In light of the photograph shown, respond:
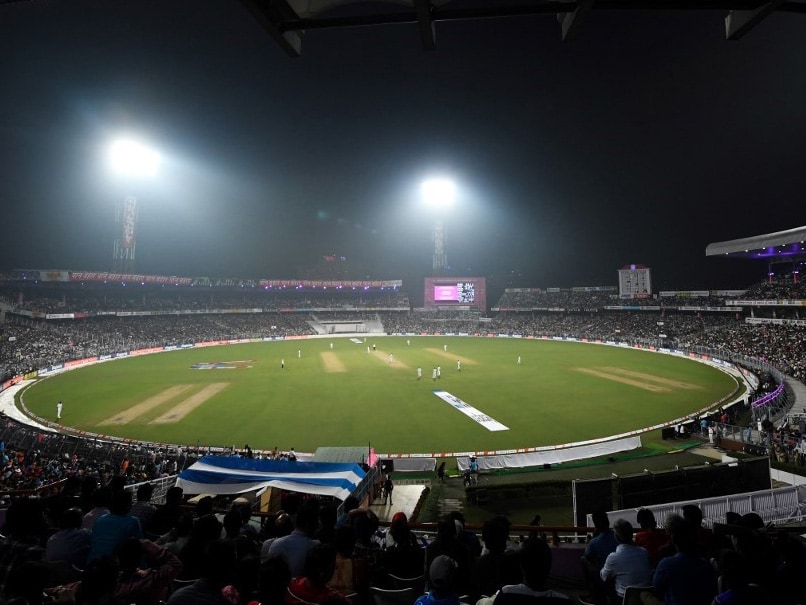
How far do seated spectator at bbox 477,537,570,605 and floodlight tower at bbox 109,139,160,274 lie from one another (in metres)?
70.9

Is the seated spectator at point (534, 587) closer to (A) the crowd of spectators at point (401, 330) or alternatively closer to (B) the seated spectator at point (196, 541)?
(B) the seated spectator at point (196, 541)

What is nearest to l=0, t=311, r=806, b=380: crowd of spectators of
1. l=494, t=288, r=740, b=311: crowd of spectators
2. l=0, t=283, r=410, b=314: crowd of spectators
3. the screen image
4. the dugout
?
l=494, t=288, r=740, b=311: crowd of spectators

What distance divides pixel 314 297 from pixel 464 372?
70766 millimetres

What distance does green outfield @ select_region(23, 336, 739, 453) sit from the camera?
904 inches

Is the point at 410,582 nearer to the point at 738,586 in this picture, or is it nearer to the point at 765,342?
the point at 738,586

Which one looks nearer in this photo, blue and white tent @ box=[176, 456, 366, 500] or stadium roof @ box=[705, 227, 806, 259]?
blue and white tent @ box=[176, 456, 366, 500]

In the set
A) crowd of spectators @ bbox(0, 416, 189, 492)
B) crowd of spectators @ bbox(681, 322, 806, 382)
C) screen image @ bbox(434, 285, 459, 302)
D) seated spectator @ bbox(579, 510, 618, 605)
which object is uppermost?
screen image @ bbox(434, 285, 459, 302)

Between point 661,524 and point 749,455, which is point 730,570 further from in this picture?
point 749,455

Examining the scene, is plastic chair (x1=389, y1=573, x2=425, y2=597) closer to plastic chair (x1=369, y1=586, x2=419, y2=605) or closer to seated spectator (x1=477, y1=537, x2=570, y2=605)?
plastic chair (x1=369, y1=586, x2=419, y2=605)

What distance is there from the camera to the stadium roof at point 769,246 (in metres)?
46.2

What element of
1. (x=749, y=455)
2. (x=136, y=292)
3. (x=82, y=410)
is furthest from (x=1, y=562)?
(x=136, y=292)

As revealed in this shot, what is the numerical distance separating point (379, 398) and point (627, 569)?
2740 centimetres

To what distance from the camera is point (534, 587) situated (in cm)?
273

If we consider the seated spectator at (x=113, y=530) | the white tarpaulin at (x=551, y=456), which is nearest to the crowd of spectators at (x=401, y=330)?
the white tarpaulin at (x=551, y=456)
